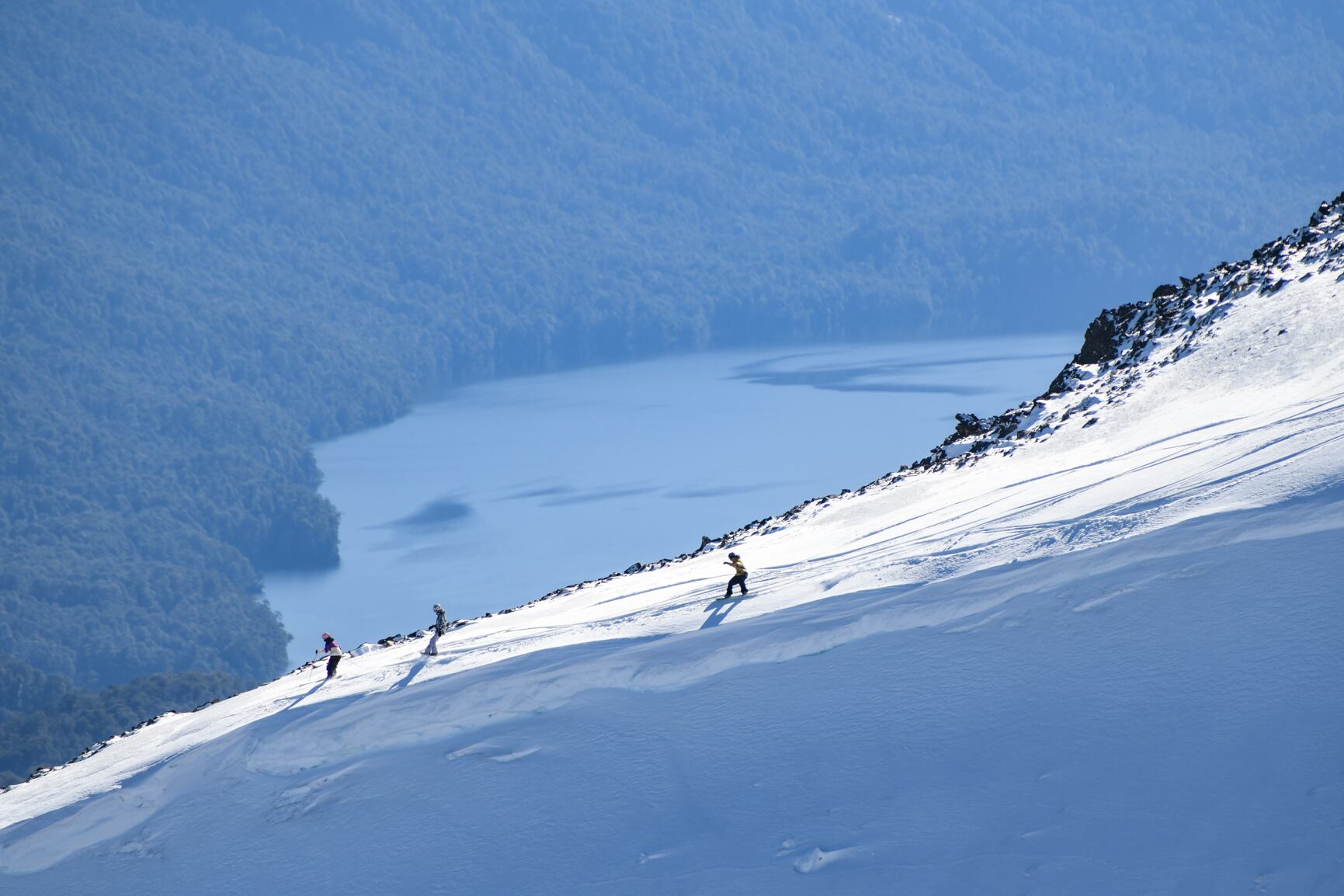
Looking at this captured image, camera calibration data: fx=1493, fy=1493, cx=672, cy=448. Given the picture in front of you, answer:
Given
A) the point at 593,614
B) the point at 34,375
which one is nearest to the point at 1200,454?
the point at 593,614

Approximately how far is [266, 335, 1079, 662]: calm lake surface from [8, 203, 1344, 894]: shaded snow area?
68916 millimetres

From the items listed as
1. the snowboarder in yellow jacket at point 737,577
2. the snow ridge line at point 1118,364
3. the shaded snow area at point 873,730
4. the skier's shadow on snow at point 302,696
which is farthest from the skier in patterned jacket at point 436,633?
the snowboarder in yellow jacket at point 737,577

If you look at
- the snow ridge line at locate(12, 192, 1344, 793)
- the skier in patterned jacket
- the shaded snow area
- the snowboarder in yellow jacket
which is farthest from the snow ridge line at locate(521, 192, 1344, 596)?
the snowboarder in yellow jacket

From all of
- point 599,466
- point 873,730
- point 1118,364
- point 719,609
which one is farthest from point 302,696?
point 599,466

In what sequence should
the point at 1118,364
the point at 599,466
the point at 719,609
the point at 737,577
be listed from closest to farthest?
the point at 719,609 → the point at 737,577 → the point at 1118,364 → the point at 599,466

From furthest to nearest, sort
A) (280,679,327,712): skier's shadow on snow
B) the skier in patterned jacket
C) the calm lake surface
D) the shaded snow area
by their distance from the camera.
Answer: the calm lake surface, the skier in patterned jacket, (280,679,327,712): skier's shadow on snow, the shaded snow area

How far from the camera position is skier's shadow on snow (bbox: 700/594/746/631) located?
16359 millimetres

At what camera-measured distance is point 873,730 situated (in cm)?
1387

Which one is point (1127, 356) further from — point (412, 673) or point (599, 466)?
point (599, 466)

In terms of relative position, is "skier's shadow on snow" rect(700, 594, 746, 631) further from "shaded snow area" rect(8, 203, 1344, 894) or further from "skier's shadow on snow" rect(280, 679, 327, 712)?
"skier's shadow on snow" rect(280, 679, 327, 712)

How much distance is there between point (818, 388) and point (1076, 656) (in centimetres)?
14736

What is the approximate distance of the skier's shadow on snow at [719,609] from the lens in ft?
53.7

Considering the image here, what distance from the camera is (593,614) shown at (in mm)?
18359

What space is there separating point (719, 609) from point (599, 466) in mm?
114394
